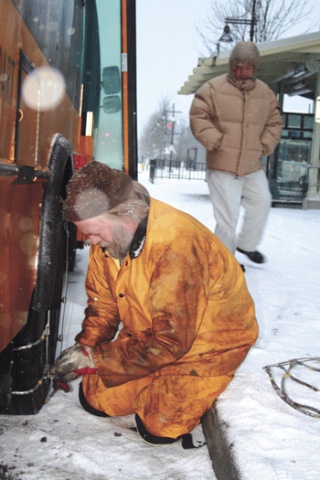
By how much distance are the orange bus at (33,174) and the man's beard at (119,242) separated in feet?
0.73

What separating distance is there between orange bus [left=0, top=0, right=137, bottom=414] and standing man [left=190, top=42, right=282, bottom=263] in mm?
1650

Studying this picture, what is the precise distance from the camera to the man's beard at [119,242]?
2.17 meters

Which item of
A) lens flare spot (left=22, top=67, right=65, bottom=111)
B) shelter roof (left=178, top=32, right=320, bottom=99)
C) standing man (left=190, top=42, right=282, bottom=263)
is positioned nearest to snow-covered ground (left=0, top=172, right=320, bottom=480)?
lens flare spot (left=22, top=67, right=65, bottom=111)

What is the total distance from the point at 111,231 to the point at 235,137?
2934 millimetres

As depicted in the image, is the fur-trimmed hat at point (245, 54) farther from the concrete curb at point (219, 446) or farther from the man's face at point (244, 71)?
the concrete curb at point (219, 446)

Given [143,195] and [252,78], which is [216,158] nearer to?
[252,78]

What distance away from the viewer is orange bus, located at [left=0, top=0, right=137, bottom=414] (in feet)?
5.41

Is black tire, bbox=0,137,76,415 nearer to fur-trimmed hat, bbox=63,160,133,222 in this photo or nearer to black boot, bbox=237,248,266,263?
fur-trimmed hat, bbox=63,160,133,222

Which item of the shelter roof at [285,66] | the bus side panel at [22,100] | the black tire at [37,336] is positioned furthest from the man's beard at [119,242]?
the shelter roof at [285,66]

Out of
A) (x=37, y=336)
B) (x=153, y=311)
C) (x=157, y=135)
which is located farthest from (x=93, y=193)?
(x=157, y=135)

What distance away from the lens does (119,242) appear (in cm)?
221

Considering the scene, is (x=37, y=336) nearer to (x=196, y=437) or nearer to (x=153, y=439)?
(x=153, y=439)

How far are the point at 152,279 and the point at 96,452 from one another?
0.75 metres

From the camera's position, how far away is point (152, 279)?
7.11 ft
